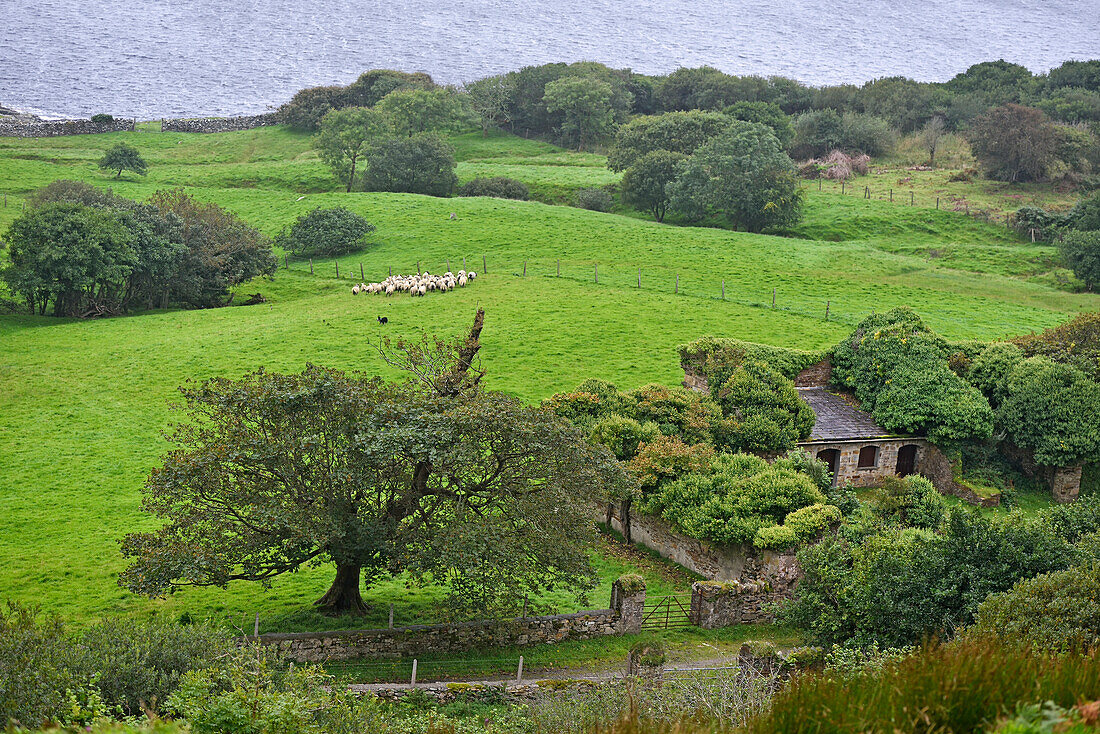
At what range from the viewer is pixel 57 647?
16.4 metres

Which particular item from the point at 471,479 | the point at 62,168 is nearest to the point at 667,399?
the point at 471,479

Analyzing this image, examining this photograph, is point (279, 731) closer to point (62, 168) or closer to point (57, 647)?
point (57, 647)

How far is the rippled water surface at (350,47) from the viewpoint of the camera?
454 ft

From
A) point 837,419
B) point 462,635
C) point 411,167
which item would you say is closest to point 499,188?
point 411,167

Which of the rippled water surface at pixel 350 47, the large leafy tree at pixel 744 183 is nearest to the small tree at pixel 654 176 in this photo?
the large leafy tree at pixel 744 183

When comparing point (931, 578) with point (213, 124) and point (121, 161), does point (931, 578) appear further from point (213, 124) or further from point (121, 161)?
point (213, 124)

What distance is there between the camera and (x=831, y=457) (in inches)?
1539

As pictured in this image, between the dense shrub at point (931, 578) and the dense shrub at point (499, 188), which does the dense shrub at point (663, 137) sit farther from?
the dense shrub at point (931, 578)

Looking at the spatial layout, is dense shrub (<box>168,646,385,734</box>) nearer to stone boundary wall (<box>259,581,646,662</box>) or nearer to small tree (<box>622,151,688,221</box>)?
stone boundary wall (<box>259,581,646,662</box>)

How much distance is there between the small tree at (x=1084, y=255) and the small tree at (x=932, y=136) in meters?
33.3

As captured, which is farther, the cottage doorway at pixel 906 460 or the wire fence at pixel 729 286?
the wire fence at pixel 729 286

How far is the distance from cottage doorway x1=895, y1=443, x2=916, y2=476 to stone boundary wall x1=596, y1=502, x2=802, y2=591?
13150 millimetres

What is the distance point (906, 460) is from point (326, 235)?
44384 millimetres

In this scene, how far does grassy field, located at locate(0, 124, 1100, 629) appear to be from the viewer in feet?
104
